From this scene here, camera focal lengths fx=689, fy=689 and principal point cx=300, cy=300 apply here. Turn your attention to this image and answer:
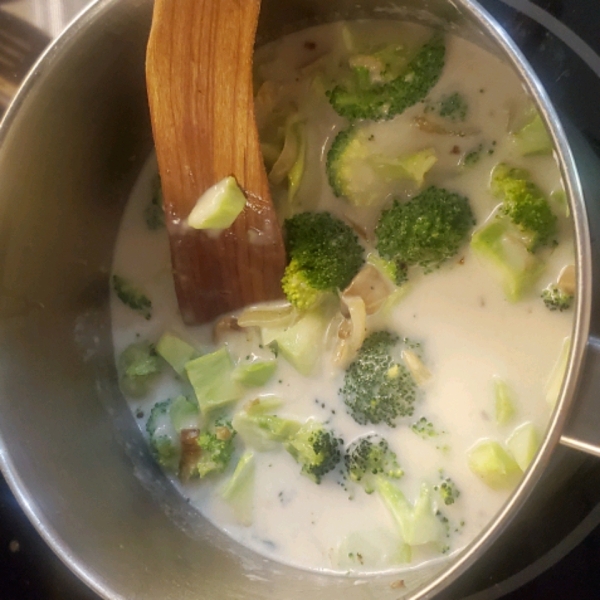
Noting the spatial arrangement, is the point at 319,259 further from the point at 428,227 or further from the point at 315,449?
the point at 315,449

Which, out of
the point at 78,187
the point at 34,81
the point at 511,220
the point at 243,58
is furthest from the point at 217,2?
the point at 511,220

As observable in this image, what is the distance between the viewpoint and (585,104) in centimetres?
108

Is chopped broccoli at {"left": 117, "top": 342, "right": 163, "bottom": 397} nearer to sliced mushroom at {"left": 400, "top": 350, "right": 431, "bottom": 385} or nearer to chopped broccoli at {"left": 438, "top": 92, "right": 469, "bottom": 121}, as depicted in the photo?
sliced mushroom at {"left": 400, "top": 350, "right": 431, "bottom": 385}

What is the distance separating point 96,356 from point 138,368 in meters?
0.10

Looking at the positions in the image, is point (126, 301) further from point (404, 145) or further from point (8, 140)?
point (404, 145)

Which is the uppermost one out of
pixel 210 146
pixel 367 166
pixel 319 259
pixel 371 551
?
pixel 210 146

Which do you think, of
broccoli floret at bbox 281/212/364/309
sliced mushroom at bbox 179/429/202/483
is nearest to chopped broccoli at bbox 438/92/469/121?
broccoli floret at bbox 281/212/364/309

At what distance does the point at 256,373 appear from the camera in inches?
51.8

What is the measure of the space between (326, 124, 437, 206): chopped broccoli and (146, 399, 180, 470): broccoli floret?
0.57 meters

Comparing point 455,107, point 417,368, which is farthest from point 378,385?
point 455,107

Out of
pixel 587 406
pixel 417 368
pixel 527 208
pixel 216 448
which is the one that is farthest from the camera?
pixel 216 448

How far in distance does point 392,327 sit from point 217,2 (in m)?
0.62

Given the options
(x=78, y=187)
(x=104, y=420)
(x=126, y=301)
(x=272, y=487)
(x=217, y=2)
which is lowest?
(x=272, y=487)

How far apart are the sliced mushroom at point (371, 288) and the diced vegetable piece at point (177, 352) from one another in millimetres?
338
